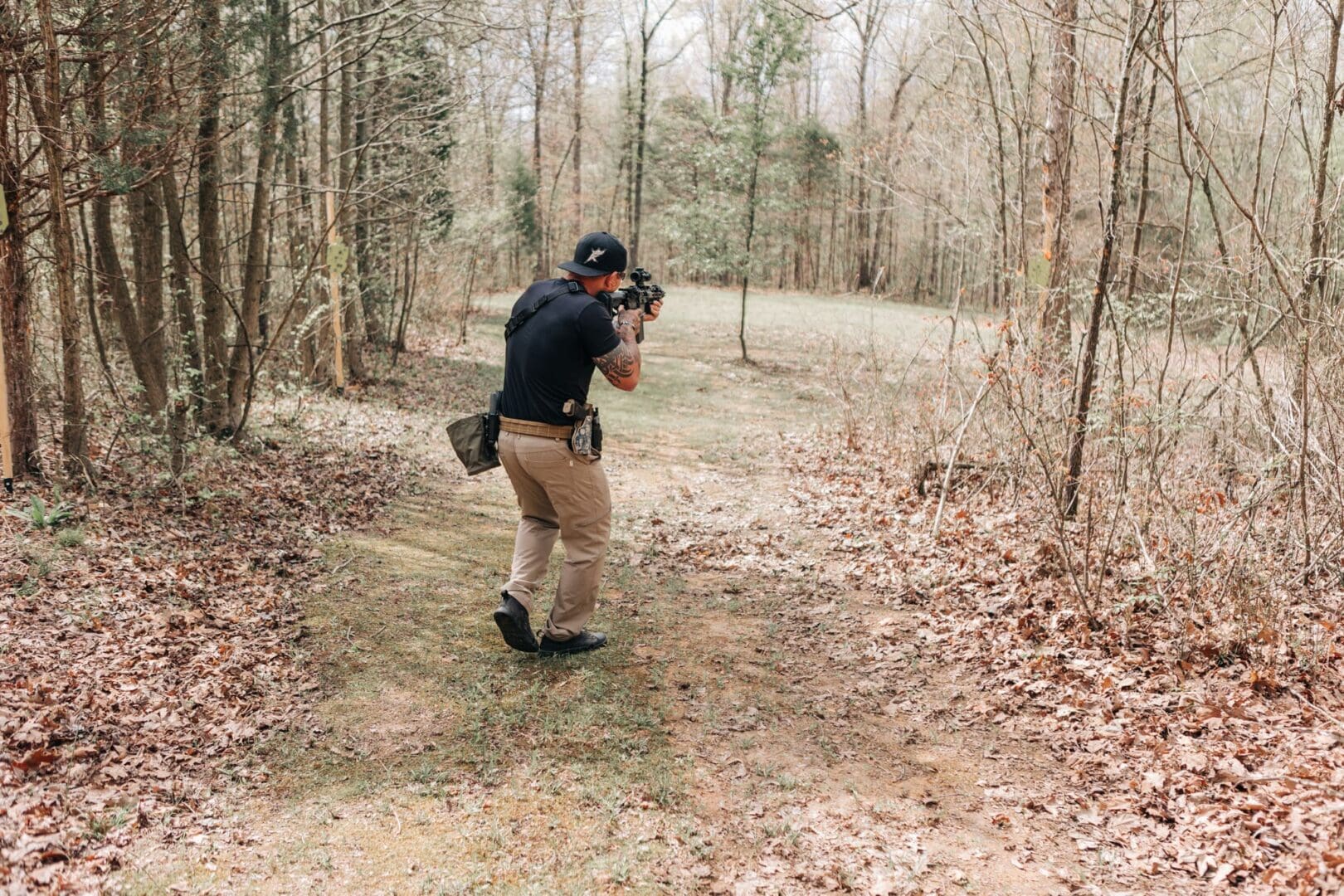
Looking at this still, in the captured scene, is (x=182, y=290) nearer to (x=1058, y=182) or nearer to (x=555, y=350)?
(x=555, y=350)

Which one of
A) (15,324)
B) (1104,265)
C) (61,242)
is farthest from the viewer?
(15,324)

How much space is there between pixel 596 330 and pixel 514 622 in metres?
1.80

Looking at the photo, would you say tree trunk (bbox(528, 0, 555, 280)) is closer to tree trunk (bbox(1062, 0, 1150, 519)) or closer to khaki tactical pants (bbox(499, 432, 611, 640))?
tree trunk (bbox(1062, 0, 1150, 519))

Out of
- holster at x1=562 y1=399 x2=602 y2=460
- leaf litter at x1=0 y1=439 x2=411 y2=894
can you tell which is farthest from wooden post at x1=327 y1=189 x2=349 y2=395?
holster at x1=562 y1=399 x2=602 y2=460

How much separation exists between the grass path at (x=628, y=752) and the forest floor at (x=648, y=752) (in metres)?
0.01

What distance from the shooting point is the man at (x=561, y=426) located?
5082mm

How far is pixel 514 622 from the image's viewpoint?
5.44 metres

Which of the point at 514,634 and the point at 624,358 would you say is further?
the point at 514,634

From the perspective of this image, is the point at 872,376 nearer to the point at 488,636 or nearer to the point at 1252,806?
the point at 488,636

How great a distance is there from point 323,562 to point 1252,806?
6083mm

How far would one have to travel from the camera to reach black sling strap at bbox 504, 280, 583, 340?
513cm

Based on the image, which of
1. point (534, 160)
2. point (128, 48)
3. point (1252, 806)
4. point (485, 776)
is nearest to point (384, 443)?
point (128, 48)

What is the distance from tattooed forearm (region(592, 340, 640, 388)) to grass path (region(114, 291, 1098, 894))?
1732mm

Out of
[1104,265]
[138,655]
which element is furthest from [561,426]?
[1104,265]
